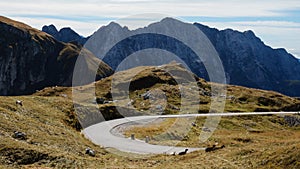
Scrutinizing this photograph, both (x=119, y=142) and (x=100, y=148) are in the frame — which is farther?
(x=119, y=142)

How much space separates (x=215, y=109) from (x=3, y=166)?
91102 mm

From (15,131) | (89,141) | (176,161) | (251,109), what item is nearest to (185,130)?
(89,141)

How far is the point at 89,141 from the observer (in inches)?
2339

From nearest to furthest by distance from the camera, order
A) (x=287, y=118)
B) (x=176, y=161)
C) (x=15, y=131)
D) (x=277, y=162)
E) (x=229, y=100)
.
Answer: (x=277, y=162)
(x=176, y=161)
(x=15, y=131)
(x=287, y=118)
(x=229, y=100)

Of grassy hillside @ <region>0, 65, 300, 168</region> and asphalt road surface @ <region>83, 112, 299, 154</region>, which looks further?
asphalt road surface @ <region>83, 112, 299, 154</region>

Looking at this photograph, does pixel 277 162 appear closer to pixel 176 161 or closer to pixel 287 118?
pixel 176 161

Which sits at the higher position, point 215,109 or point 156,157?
point 156,157

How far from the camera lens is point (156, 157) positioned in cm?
5069

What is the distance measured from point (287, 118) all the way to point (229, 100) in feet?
104

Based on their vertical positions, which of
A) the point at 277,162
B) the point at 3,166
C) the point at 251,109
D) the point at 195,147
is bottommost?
the point at 251,109

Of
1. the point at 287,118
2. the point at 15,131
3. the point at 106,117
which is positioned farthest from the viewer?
the point at 287,118

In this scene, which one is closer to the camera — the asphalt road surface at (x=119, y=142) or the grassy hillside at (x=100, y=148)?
the grassy hillside at (x=100, y=148)

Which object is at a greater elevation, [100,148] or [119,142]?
[100,148]

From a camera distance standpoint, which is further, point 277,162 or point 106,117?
point 106,117
